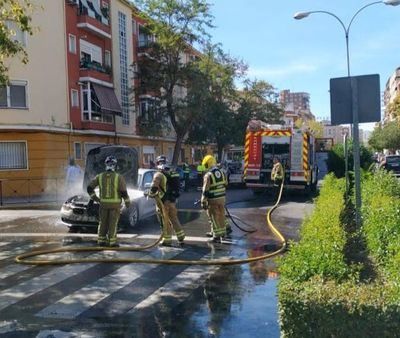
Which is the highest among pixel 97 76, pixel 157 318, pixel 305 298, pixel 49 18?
pixel 49 18

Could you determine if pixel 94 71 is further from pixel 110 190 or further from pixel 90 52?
pixel 110 190

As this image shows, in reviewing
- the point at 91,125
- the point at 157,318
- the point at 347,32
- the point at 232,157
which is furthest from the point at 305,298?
the point at 232,157

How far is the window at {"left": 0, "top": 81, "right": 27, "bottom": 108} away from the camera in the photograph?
24359 millimetres

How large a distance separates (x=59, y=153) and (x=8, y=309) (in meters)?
21.7

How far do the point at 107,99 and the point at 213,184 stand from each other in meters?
22.2

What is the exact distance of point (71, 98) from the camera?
28.2 metres

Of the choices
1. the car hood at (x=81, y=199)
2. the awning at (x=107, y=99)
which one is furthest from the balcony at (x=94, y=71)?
the car hood at (x=81, y=199)

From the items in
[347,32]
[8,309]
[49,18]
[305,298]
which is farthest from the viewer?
[49,18]

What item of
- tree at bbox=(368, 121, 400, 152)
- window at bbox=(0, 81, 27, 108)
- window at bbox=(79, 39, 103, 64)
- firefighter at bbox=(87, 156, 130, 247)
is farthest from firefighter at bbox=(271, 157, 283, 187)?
tree at bbox=(368, 121, 400, 152)

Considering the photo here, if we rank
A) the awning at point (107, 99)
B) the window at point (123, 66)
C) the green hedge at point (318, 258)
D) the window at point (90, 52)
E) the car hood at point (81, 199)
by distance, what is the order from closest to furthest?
1. the green hedge at point (318, 258)
2. the car hood at point (81, 199)
3. the window at point (90, 52)
4. the awning at point (107, 99)
5. the window at point (123, 66)

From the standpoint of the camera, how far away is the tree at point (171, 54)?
1224 inches

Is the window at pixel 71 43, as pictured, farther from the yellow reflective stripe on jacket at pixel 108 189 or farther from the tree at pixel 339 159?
the yellow reflective stripe on jacket at pixel 108 189

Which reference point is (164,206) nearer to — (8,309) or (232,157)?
(8,309)

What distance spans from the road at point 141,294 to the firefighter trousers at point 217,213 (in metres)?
0.34
